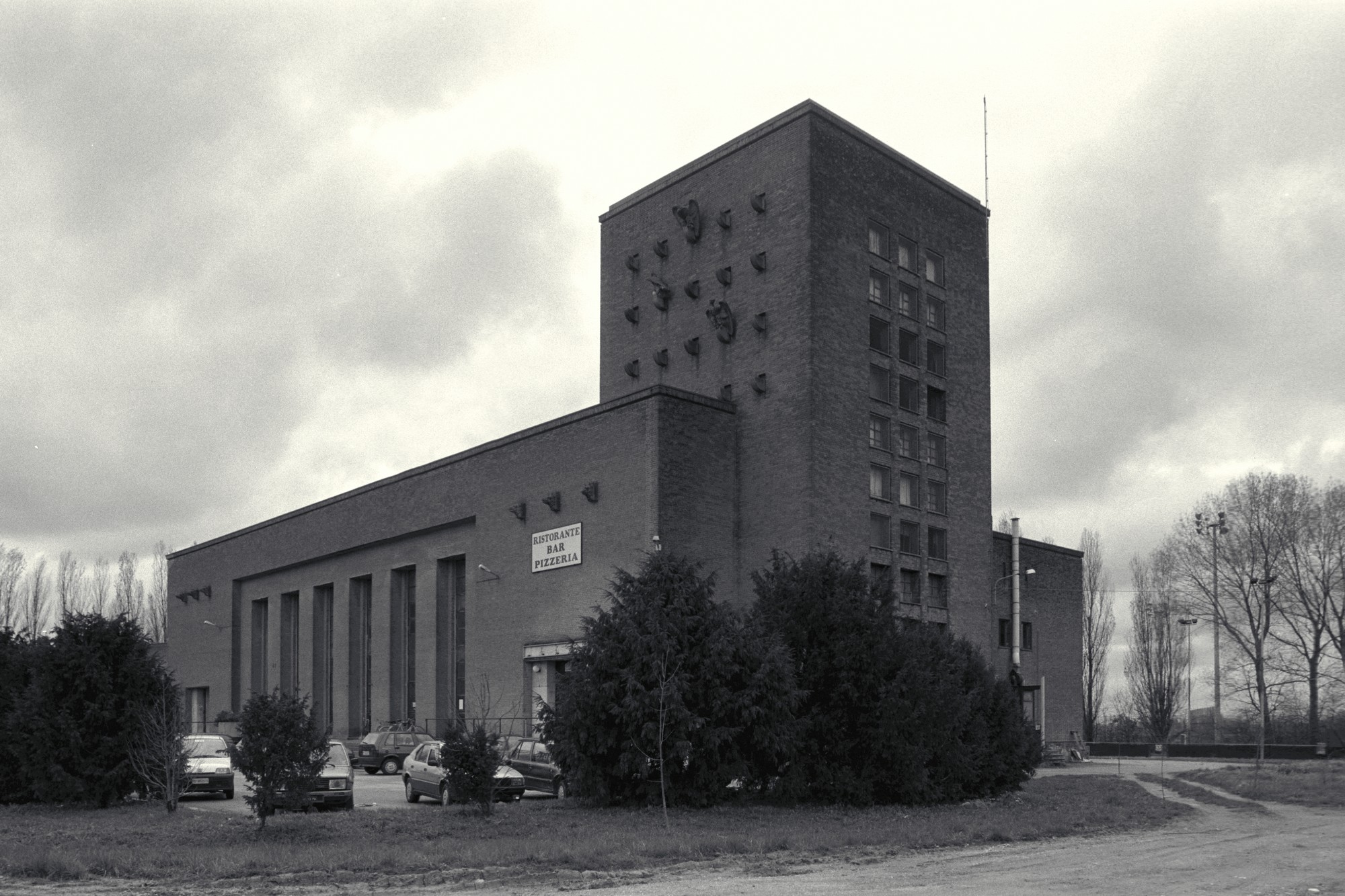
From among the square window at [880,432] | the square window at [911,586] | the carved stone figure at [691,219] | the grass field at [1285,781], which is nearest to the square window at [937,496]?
the square window at [911,586]

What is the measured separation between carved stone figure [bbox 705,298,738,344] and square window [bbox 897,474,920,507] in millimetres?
9809

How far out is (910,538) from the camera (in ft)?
197

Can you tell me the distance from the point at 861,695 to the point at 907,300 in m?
32.4

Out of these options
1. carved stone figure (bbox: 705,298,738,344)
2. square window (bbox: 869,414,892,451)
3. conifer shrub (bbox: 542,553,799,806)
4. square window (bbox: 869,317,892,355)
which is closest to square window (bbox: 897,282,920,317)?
square window (bbox: 869,317,892,355)

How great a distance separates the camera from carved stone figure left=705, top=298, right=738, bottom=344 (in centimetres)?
5881

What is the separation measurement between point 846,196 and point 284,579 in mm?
41748

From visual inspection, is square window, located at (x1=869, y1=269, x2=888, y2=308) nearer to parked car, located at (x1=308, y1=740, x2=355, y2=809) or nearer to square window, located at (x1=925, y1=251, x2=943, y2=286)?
square window, located at (x1=925, y1=251, x2=943, y2=286)

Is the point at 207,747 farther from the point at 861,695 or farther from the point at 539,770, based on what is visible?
the point at 861,695

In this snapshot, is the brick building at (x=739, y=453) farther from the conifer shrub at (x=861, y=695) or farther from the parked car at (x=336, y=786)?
the parked car at (x=336, y=786)

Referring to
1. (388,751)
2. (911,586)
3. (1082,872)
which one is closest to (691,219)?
(911,586)

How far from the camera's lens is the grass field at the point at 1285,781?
39.1 meters

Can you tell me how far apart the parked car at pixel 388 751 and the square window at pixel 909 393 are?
25.9 meters

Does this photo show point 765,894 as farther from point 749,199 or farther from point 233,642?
point 233,642

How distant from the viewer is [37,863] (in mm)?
19078
